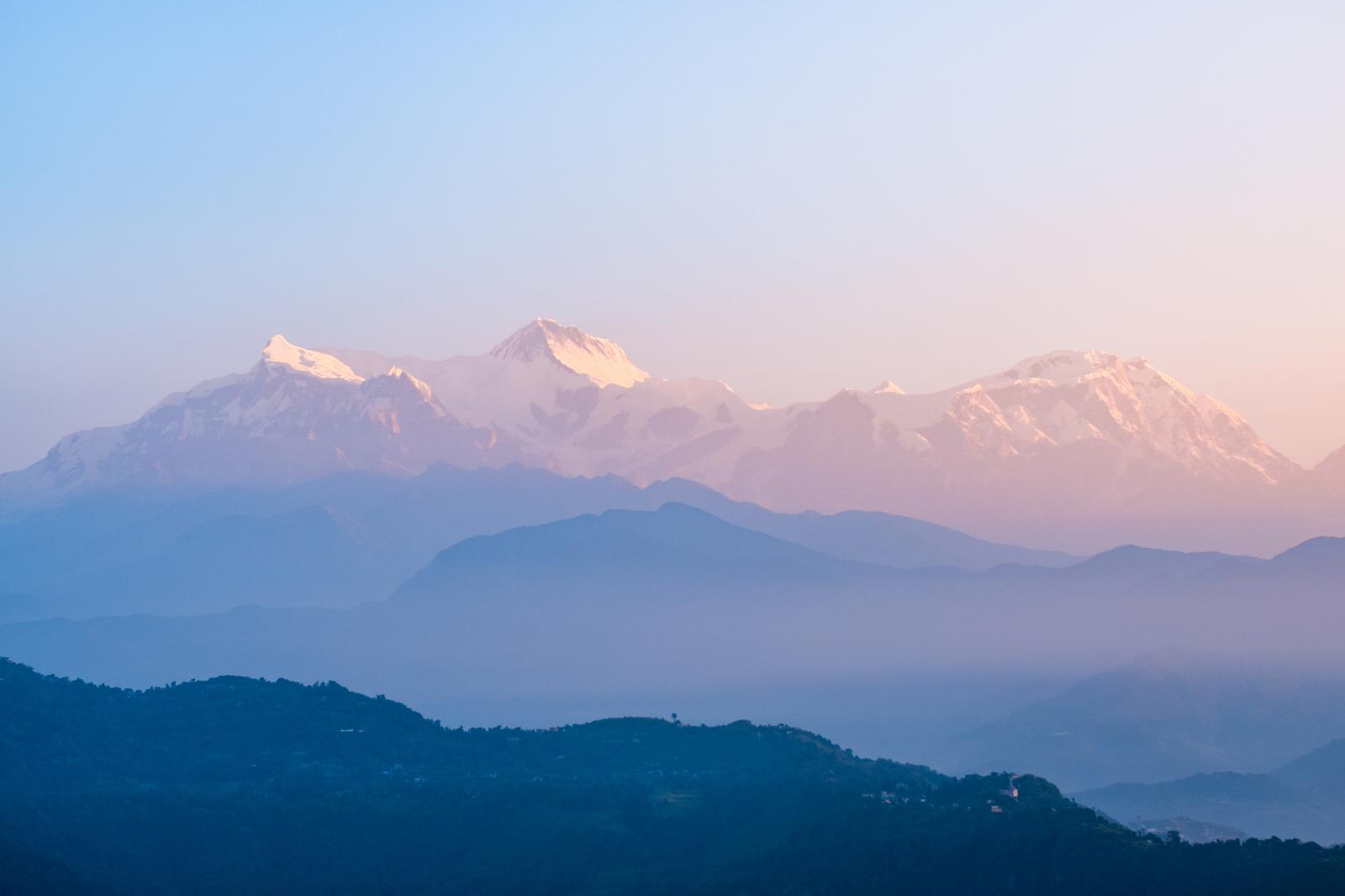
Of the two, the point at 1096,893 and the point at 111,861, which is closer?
the point at 1096,893

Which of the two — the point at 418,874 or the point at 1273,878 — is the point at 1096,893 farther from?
the point at 418,874

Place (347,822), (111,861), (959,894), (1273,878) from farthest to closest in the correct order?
1. (347,822)
2. (111,861)
3. (959,894)
4. (1273,878)

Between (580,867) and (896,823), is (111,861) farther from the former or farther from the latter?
(896,823)

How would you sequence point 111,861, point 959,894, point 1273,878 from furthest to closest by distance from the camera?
1. point 111,861
2. point 959,894
3. point 1273,878

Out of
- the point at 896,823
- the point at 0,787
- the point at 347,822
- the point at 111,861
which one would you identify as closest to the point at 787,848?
the point at 896,823

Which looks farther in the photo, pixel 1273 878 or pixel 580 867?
pixel 580 867

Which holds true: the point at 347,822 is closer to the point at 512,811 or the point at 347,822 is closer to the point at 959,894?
the point at 512,811

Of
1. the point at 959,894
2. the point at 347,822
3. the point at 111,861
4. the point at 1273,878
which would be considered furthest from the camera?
the point at 347,822

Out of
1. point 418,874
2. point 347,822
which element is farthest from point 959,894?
point 347,822

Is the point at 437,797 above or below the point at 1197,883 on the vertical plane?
above
